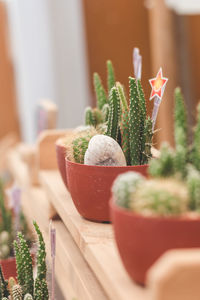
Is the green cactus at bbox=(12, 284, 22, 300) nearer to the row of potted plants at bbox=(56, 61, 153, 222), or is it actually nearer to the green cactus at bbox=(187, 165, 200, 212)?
the row of potted plants at bbox=(56, 61, 153, 222)

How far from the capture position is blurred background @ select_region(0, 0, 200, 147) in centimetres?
365

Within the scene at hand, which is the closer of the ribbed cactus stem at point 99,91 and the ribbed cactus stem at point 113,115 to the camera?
the ribbed cactus stem at point 113,115

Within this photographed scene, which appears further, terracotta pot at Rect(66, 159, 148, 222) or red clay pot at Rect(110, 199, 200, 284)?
terracotta pot at Rect(66, 159, 148, 222)

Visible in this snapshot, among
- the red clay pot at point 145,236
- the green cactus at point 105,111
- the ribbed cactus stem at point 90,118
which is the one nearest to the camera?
the red clay pot at point 145,236

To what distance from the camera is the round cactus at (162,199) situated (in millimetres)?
619

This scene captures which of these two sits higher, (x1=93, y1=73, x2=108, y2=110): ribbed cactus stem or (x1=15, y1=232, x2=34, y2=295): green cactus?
(x1=93, y1=73, x2=108, y2=110): ribbed cactus stem

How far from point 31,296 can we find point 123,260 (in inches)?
15.9

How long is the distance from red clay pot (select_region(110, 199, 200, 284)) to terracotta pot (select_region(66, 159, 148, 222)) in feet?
0.77

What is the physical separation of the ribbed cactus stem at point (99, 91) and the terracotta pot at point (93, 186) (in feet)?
0.94

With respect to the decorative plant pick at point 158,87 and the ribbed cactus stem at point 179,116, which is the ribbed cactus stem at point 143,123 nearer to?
the decorative plant pick at point 158,87

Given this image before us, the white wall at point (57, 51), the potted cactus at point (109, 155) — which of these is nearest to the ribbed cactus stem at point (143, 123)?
the potted cactus at point (109, 155)

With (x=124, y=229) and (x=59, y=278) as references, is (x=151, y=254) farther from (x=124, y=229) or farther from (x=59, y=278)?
(x=59, y=278)

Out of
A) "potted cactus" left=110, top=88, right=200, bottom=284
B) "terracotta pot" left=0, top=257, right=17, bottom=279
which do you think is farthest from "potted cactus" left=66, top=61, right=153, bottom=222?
"terracotta pot" left=0, top=257, right=17, bottom=279

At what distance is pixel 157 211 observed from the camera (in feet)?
2.05
